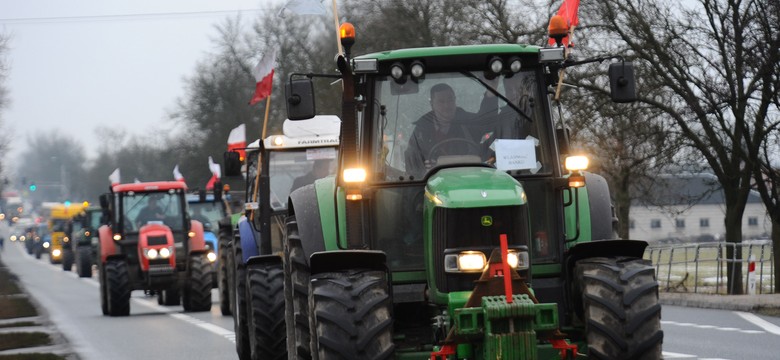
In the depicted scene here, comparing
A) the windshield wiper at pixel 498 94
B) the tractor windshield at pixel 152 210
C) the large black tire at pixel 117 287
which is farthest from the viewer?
the tractor windshield at pixel 152 210

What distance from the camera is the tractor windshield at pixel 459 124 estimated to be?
395 inches

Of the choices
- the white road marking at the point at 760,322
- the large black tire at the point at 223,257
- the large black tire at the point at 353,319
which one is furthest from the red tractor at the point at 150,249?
the large black tire at the point at 353,319

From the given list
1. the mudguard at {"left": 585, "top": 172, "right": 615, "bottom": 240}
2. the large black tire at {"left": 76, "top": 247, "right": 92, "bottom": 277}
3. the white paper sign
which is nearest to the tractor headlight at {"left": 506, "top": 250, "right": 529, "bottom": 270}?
the white paper sign

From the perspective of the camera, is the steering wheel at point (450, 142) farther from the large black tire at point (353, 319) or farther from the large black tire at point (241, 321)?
the large black tire at point (241, 321)

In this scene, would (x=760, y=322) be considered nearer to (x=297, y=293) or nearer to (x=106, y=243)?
(x=297, y=293)

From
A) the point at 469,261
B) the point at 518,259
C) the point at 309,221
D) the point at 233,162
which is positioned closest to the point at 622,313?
the point at 518,259

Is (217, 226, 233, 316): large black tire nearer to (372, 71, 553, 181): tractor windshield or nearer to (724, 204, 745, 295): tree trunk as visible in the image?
(372, 71, 553, 181): tractor windshield

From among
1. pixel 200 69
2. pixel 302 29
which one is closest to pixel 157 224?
pixel 302 29

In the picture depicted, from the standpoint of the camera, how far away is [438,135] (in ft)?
32.9

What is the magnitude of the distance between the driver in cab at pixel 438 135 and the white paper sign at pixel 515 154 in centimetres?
19

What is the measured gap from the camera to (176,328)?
23672 mm

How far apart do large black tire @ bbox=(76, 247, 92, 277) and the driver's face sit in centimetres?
4794

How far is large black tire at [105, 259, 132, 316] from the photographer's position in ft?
92.4

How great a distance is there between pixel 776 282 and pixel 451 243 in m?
26.1
